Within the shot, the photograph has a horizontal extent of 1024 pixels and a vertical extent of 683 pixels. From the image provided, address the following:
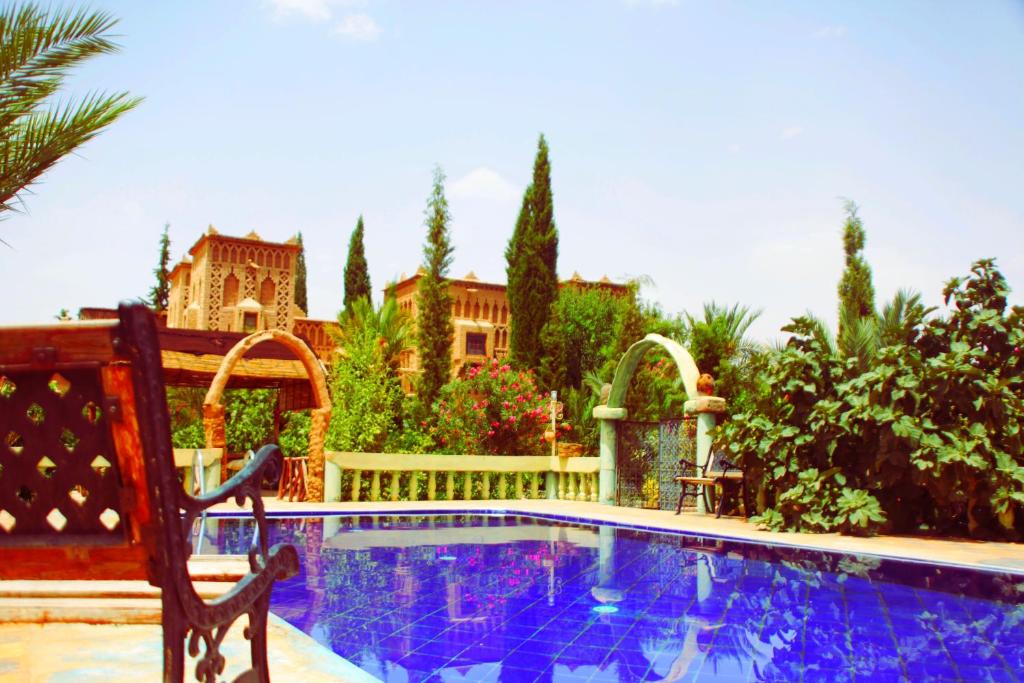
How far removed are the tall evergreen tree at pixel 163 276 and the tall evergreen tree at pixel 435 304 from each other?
16523 mm

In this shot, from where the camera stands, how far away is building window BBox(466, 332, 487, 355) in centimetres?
3272

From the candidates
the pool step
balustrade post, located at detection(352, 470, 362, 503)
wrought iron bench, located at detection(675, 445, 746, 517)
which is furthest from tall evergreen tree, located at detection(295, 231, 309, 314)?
the pool step

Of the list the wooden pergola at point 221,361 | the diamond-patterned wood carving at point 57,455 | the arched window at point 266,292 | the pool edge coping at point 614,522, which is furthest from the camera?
the arched window at point 266,292

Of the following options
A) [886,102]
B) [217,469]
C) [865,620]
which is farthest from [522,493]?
[865,620]

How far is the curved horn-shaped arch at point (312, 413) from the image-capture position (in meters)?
12.8

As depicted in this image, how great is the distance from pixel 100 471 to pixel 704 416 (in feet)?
36.5

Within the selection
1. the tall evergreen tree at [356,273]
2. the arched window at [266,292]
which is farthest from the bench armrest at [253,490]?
the tall evergreen tree at [356,273]

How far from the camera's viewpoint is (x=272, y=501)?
13.6 meters

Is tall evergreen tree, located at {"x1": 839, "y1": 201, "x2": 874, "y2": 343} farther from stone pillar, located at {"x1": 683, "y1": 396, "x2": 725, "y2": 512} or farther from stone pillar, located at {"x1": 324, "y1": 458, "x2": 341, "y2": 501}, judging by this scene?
stone pillar, located at {"x1": 324, "y1": 458, "x2": 341, "y2": 501}

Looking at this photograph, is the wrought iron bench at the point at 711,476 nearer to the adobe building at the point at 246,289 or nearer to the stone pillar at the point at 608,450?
the stone pillar at the point at 608,450

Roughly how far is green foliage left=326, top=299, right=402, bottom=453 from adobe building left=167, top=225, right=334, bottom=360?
9695mm

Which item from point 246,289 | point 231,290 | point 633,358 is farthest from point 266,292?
point 633,358

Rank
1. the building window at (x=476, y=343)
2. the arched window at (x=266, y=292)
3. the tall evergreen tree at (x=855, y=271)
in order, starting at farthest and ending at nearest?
the building window at (x=476, y=343)
the arched window at (x=266, y=292)
the tall evergreen tree at (x=855, y=271)

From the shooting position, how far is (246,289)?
3100cm
